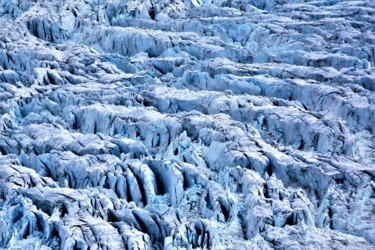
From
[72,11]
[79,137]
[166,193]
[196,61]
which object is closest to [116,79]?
[196,61]

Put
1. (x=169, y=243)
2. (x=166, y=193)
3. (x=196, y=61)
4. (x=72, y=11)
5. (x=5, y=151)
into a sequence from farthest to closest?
(x=72, y=11) < (x=196, y=61) < (x=5, y=151) < (x=166, y=193) < (x=169, y=243)

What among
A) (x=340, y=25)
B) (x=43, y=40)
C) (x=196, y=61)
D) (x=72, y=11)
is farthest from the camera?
(x=72, y=11)

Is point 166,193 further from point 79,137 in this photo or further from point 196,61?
point 196,61

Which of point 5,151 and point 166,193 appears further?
point 5,151

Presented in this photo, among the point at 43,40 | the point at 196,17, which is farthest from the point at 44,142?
the point at 196,17

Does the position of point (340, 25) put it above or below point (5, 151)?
above

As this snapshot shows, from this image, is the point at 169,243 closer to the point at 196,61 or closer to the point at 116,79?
the point at 116,79
